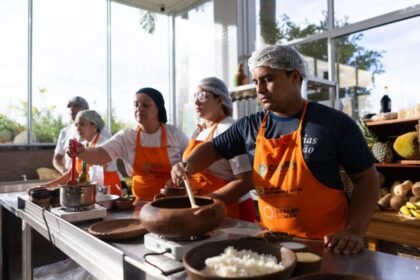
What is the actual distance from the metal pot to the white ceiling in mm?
5143

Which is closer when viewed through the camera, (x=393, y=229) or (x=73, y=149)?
(x=73, y=149)

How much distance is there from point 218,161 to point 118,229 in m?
0.80

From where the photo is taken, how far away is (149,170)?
231 centimetres

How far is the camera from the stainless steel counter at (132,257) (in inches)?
38.8

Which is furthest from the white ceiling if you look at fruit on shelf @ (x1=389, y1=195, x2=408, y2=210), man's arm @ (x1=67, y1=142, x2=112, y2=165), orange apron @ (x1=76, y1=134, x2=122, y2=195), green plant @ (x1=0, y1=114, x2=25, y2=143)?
fruit on shelf @ (x1=389, y1=195, x2=408, y2=210)

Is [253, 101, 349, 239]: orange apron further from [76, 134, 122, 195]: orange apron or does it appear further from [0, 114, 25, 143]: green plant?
[0, 114, 25, 143]: green plant

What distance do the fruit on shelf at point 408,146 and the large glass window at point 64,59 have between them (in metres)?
4.23

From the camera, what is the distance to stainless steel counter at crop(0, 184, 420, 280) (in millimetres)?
984

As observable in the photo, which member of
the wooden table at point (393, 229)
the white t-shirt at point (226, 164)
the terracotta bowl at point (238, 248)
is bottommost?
the wooden table at point (393, 229)

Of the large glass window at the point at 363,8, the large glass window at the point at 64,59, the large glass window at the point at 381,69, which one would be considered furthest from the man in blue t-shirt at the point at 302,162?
the large glass window at the point at 64,59

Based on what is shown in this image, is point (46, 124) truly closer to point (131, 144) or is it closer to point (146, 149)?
point (131, 144)

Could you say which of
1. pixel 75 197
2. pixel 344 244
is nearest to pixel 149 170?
pixel 75 197

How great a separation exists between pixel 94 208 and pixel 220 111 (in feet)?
3.29

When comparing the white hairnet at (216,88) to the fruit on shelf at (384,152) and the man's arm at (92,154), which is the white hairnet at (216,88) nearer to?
the man's arm at (92,154)
